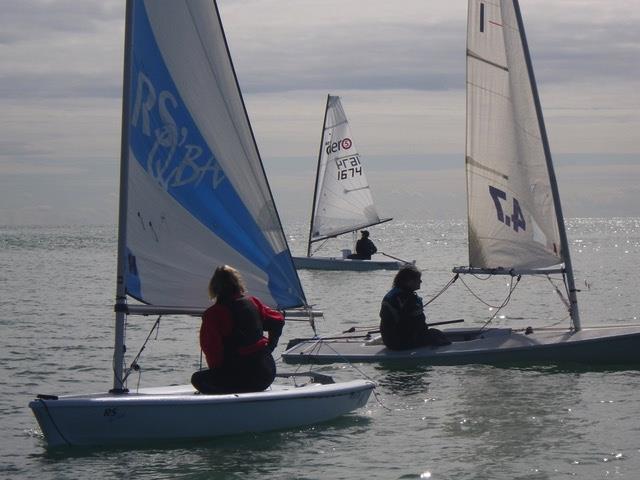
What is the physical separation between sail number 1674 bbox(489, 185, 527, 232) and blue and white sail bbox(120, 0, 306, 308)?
5.99m

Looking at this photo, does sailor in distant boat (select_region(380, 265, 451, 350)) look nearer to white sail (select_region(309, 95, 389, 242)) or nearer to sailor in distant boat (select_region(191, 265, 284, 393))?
sailor in distant boat (select_region(191, 265, 284, 393))

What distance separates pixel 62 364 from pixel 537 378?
248 inches

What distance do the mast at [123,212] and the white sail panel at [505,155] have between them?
295 inches

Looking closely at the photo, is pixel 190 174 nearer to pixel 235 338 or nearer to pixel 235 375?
pixel 235 338

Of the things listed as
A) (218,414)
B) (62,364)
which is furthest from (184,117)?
(62,364)

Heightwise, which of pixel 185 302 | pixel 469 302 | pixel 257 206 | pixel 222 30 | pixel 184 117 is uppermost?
pixel 222 30

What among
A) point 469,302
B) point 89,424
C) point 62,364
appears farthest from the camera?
point 469,302

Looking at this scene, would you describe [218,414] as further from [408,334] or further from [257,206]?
[408,334]

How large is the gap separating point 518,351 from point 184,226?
18.5 feet

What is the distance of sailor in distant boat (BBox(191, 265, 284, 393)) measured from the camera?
392 inches

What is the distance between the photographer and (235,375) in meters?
10.3

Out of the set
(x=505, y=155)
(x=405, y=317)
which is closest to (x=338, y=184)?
(x=505, y=155)

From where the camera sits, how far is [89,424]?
32.0 feet

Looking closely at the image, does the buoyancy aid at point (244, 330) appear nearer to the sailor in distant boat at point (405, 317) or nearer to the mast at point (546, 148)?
the sailor in distant boat at point (405, 317)
